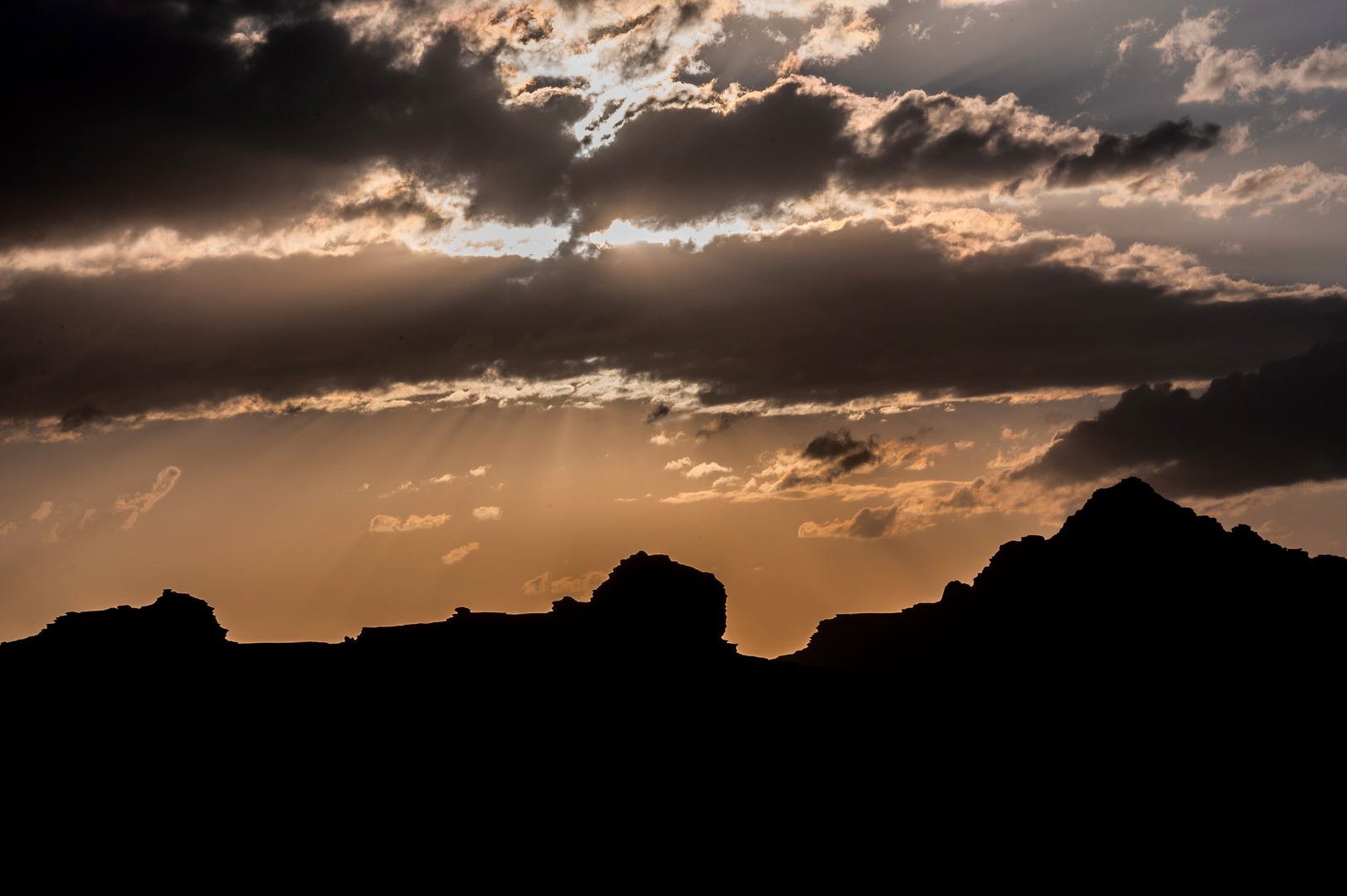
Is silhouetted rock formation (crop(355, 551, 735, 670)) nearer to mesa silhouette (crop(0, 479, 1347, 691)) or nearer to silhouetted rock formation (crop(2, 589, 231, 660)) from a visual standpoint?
mesa silhouette (crop(0, 479, 1347, 691))

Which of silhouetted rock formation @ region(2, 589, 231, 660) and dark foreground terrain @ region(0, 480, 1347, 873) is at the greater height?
silhouetted rock formation @ region(2, 589, 231, 660)

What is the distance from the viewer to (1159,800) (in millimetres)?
97625

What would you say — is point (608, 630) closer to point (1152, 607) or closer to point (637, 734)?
point (637, 734)

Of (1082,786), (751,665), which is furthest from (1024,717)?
(751,665)

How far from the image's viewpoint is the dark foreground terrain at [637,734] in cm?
8388

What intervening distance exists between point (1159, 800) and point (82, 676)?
355 feet

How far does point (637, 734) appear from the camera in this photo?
3927 inches

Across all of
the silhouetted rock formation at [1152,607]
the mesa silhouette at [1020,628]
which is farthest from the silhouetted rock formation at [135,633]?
the silhouetted rock formation at [1152,607]

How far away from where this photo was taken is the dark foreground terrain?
275ft

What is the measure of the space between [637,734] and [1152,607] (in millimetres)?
97326

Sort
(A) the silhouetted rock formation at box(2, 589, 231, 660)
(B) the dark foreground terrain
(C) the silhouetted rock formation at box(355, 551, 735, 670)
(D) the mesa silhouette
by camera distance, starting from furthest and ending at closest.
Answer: (C) the silhouetted rock formation at box(355, 551, 735, 670) → (D) the mesa silhouette → (A) the silhouetted rock formation at box(2, 589, 231, 660) → (B) the dark foreground terrain

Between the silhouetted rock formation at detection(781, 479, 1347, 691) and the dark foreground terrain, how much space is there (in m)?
2.89

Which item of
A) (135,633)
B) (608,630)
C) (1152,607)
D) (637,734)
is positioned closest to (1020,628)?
(1152,607)

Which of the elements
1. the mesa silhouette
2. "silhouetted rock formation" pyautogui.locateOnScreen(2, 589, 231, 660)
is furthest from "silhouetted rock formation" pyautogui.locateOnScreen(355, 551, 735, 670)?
"silhouetted rock formation" pyautogui.locateOnScreen(2, 589, 231, 660)
